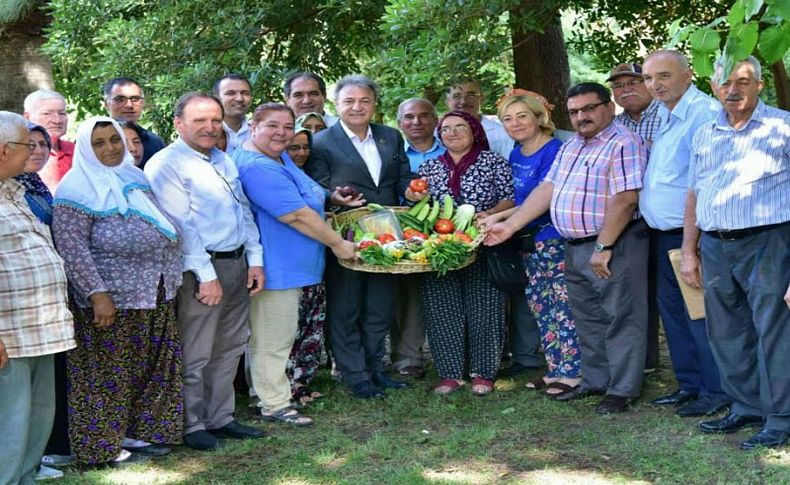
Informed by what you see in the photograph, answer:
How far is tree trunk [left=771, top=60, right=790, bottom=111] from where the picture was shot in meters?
8.48

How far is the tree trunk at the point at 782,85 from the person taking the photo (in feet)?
27.8

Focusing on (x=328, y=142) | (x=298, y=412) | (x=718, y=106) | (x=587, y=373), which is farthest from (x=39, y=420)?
(x=718, y=106)

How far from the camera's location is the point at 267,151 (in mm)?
5816

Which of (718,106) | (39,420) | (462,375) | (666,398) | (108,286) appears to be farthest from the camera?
(462,375)

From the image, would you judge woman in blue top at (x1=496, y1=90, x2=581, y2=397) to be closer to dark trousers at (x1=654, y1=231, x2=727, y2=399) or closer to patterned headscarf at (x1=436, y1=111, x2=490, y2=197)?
patterned headscarf at (x1=436, y1=111, x2=490, y2=197)

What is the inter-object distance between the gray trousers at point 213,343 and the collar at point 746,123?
278 centimetres

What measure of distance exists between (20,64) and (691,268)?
6551 mm

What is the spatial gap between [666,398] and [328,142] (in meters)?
2.74

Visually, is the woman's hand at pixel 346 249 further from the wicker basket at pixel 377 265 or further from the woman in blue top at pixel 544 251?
the woman in blue top at pixel 544 251

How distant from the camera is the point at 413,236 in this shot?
6.04 m

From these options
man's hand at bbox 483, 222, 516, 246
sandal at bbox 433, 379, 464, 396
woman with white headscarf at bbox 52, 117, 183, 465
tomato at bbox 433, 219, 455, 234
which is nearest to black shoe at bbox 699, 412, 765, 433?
man's hand at bbox 483, 222, 516, 246

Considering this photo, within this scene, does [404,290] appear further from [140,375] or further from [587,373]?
[140,375]

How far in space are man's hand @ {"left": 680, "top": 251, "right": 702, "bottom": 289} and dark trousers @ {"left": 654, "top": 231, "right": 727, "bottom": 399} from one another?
20 cm

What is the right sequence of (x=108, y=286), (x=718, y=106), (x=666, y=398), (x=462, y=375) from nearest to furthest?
1. (x=108, y=286)
2. (x=718, y=106)
3. (x=666, y=398)
4. (x=462, y=375)
